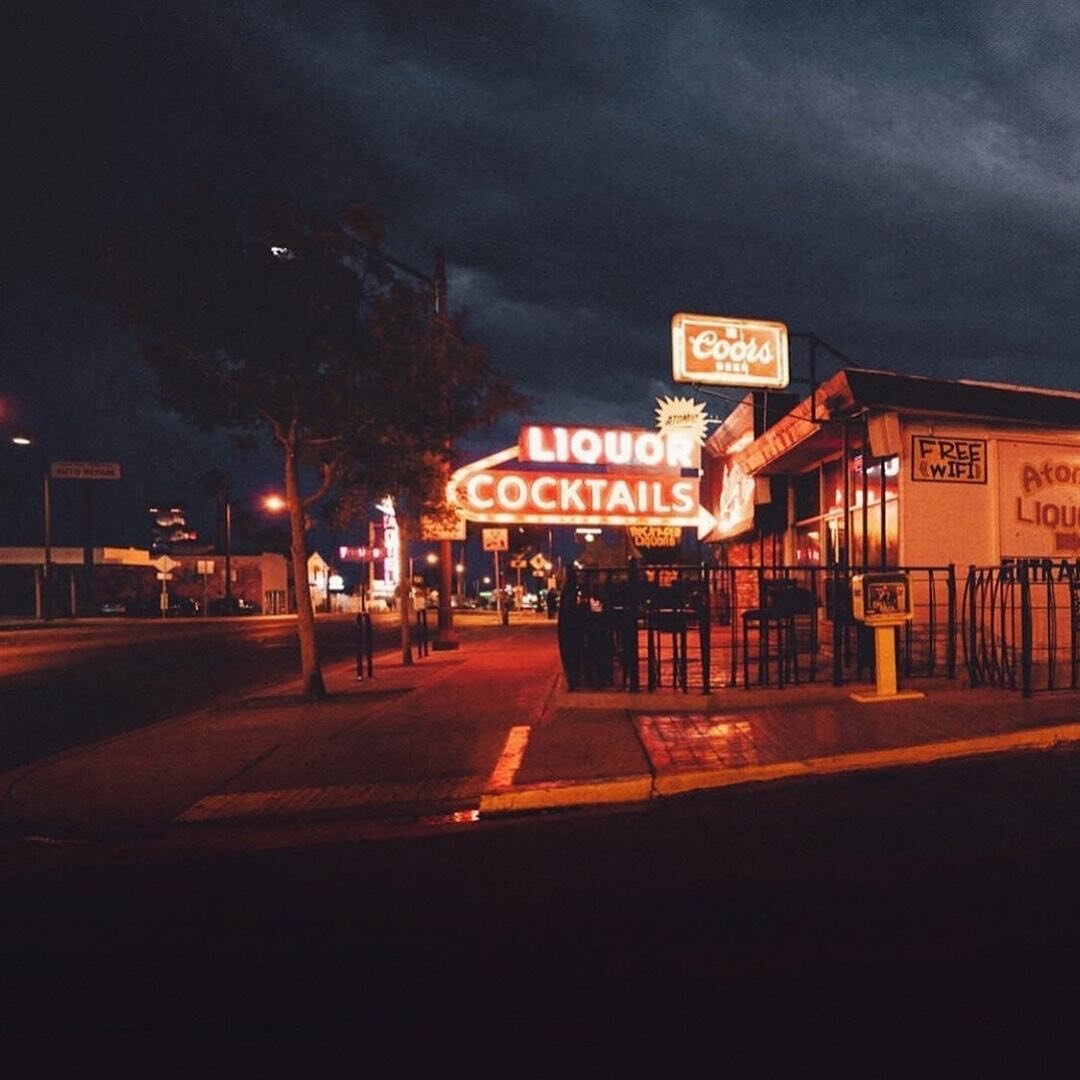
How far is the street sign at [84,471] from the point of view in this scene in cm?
5519

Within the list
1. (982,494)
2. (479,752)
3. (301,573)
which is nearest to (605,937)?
(479,752)

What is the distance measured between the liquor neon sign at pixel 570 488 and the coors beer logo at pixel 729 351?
1700mm

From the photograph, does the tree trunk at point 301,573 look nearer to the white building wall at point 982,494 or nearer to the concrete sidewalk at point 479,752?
the concrete sidewalk at point 479,752

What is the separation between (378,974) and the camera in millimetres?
3764

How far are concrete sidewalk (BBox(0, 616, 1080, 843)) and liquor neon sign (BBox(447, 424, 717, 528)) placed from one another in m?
3.50

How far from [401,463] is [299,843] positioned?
711 cm

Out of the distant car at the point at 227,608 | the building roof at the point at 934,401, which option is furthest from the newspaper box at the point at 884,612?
the distant car at the point at 227,608

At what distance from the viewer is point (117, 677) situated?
58.6ft

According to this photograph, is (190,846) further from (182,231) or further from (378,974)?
(182,231)

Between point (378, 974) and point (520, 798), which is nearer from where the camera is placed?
point (378, 974)

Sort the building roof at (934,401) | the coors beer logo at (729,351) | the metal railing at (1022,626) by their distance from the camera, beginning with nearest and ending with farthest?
the metal railing at (1022,626)
the building roof at (934,401)
the coors beer logo at (729,351)

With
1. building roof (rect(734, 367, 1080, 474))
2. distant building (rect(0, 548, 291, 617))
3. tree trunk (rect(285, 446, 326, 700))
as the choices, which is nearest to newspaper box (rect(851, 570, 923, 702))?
building roof (rect(734, 367, 1080, 474))

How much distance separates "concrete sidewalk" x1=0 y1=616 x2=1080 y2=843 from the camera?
6859 millimetres

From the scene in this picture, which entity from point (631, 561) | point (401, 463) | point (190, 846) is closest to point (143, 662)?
point (401, 463)
